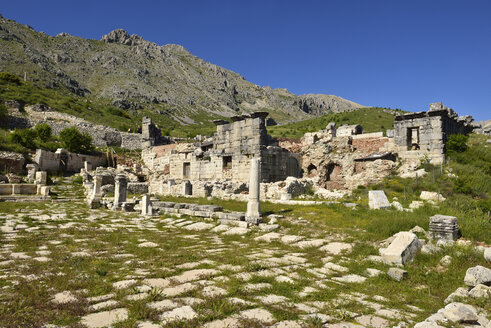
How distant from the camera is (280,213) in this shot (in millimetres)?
12086

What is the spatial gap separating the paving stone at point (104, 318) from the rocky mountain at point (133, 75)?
8369 cm

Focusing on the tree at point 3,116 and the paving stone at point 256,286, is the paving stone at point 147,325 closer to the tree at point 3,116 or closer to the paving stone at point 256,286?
the paving stone at point 256,286

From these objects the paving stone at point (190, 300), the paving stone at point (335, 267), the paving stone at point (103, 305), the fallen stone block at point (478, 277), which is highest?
the fallen stone block at point (478, 277)

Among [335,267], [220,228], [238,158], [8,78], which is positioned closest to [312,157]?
[238,158]

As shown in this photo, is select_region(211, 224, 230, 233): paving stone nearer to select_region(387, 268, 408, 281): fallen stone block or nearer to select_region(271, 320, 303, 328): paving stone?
select_region(387, 268, 408, 281): fallen stone block

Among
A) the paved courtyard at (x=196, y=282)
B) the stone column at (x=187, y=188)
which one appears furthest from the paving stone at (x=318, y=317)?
the stone column at (x=187, y=188)

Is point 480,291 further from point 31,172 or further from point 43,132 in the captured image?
point 43,132

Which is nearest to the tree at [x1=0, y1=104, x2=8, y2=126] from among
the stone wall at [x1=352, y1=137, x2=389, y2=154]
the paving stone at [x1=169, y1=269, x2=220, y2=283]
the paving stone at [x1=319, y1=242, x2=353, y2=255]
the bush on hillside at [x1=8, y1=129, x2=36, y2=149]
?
the bush on hillside at [x1=8, y1=129, x2=36, y2=149]

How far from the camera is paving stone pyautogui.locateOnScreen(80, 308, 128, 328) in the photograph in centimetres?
345

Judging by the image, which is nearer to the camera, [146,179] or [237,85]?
[146,179]

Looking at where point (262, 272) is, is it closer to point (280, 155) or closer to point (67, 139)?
point (280, 155)

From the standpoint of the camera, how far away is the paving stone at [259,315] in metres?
3.74

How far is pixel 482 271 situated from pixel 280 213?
7.53 metres

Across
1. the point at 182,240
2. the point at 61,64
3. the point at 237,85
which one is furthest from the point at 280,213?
the point at 237,85
